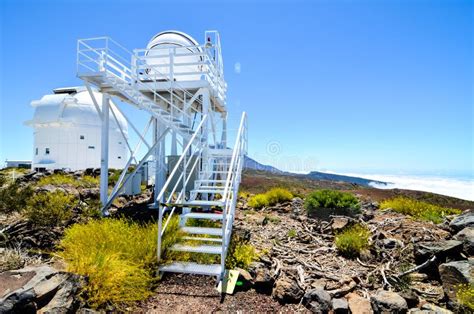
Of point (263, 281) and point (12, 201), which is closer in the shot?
point (263, 281)

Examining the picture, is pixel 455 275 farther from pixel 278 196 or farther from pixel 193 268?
pixel 278 196

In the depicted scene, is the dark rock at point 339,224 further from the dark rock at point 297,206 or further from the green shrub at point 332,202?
the dark rock at point 297,206

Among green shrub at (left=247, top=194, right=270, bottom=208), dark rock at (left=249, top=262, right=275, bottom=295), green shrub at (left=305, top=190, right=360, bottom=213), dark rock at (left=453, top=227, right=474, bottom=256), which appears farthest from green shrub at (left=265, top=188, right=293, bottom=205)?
dark rock at (left=249, top=262, right=275, bottom=295)

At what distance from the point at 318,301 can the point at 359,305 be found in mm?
588

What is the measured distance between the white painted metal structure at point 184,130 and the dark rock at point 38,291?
1.69 metres

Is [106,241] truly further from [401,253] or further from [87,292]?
[401,253]

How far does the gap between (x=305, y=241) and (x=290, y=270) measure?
2.28 metres

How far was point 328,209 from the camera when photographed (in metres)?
10.3

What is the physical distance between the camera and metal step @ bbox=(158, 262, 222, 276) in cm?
510

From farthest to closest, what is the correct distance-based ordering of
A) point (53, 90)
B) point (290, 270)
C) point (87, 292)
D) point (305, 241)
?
point (53, 90), point (305, 241), point (290, 270), point (87, 292)

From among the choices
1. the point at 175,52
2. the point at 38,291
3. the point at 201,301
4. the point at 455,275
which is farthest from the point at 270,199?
the point at 38,291

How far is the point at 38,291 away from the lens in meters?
3.56

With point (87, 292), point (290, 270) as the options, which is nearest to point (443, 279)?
point (290, 270)

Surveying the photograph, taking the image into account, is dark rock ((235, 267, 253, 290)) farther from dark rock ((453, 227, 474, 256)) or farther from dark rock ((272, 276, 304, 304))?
dark rock ((453, 227, 474, 256))
